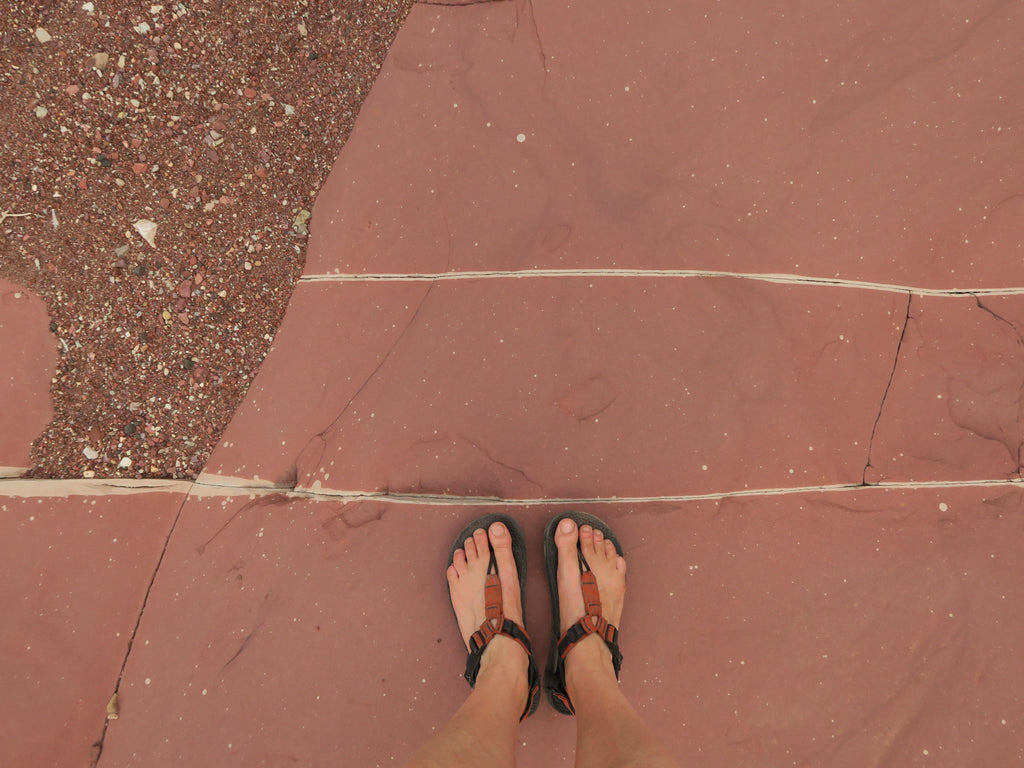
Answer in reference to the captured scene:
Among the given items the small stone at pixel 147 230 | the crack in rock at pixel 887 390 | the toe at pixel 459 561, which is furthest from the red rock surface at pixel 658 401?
the small stone at pixel 147 230

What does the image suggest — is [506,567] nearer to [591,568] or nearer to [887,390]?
Result: [591,568]

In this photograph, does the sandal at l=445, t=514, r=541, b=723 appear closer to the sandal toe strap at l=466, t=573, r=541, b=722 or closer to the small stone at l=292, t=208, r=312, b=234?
the sandal toe strap at l=466, t=573, r=541, b=722

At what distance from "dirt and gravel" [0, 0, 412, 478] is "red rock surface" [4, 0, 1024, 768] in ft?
0.51

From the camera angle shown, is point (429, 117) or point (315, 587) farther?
point (429, 117)

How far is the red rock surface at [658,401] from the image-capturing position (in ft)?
5.55

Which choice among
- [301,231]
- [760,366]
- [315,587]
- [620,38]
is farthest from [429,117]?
[315,587]

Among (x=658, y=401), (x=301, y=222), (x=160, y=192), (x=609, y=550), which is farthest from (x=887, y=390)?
(x=160, y=192)

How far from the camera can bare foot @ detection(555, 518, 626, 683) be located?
5.55ft

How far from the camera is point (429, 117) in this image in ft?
6.17

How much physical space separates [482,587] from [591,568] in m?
0.36

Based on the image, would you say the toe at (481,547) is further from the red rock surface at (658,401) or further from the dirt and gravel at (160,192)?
the dirt and gravel at (160,192)

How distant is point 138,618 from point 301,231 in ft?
4.68

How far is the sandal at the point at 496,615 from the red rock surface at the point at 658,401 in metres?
0.07

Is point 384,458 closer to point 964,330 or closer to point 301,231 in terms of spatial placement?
point 301,231
